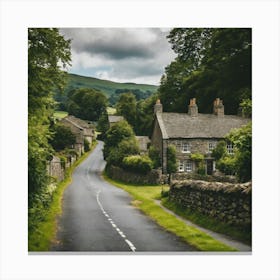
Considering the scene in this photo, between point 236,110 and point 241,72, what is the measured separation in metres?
1.24

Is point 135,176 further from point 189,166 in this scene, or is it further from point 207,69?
point 207,69

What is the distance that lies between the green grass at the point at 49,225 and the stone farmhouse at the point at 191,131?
2.43 meters

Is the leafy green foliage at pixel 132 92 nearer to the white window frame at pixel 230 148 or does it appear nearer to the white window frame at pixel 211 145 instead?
the white window frame at pixel 211 145

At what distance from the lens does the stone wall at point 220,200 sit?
29.8 ft

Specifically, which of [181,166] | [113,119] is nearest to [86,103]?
[113,119]

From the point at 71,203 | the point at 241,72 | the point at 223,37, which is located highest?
the point at 223,37

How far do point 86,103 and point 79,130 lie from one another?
75 cm

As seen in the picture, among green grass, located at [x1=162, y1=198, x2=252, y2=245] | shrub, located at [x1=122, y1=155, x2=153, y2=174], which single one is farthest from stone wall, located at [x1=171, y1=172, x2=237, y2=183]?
shrub, located at [x1=122, y1=155, x2=153, y2=174]

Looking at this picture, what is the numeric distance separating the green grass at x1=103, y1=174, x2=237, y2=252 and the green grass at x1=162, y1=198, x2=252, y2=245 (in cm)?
34

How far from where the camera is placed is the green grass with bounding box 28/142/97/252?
8.89 m

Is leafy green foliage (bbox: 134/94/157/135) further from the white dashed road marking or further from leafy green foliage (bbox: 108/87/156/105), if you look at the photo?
the white dashed road marking
